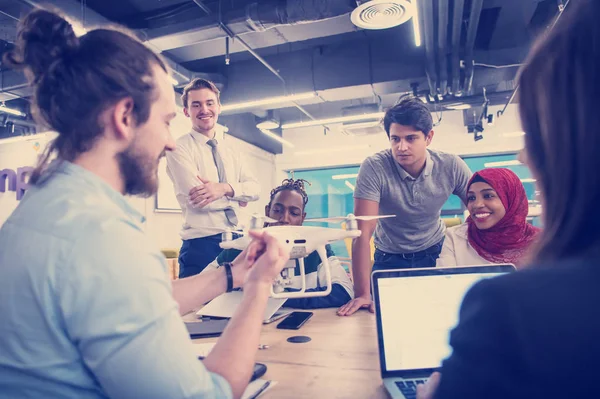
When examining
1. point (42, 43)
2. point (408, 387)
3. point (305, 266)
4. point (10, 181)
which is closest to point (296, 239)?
point (408, 387)

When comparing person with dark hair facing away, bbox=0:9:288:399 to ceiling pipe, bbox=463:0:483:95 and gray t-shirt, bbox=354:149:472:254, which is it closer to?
gray t-shirt, bbox=354:149:472:254

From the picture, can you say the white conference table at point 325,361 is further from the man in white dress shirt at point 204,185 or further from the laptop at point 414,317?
the man in white dress shirt at point 204,185

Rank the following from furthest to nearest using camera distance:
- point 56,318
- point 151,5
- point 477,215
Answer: point 151,5 < point 477,215 < point 56,318

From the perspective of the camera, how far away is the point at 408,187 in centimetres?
216

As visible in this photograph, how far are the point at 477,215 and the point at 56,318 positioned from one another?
6.13 ft

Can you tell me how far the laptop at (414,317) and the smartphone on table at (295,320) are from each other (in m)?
0.47

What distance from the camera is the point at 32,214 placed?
65cm

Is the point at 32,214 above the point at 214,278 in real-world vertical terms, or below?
above

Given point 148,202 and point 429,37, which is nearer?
point 429,37

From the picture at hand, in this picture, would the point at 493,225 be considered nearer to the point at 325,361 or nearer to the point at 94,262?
the point at 325,361

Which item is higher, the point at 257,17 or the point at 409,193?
the point at 257,17

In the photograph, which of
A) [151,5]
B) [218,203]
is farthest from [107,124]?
[151,5]

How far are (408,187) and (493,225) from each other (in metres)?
0.45

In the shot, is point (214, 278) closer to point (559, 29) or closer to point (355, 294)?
point (355, 294)
